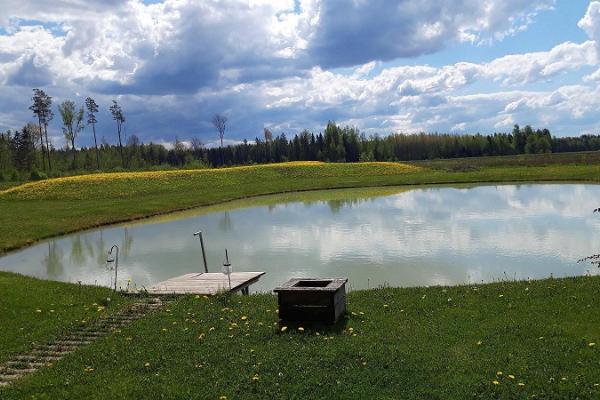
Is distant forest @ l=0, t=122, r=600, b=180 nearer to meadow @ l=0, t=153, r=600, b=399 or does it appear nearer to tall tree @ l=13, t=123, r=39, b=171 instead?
tall tree @ l=13, t=123, r=39, b=171

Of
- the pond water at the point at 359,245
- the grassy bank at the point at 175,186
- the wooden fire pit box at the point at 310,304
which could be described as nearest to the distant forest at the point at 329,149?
the grassy bank at the point at 175,186

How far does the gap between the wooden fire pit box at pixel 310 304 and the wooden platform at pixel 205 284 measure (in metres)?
3.81

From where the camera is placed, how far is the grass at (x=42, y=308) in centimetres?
1188

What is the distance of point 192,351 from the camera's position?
1012 centimetres

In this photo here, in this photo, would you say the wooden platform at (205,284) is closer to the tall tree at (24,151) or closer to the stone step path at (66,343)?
the stone step path at (66,343)

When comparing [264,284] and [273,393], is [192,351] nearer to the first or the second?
[273,393]

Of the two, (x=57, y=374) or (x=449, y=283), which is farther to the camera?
(x=449, y=283)

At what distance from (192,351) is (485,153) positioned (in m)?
169

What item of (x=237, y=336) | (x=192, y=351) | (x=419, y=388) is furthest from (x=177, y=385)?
(x=419, y=388)

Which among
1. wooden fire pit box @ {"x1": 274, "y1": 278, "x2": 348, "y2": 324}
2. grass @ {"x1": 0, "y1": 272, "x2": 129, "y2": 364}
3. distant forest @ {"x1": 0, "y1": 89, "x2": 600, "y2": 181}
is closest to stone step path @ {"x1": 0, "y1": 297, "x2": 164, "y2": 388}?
grass @ {"x1": 0, "y1": 272, "x2": 129, "y2": 364}

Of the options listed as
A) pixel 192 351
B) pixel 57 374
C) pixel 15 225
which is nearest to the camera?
pixel 57 374

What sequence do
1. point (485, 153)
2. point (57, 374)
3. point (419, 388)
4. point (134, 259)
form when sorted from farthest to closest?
point (485, 153), point (134, 259), point (57, 374), point (419, 388)

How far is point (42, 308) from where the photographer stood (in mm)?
14070

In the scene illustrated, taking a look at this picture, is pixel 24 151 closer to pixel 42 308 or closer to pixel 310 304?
pixel 42 308
